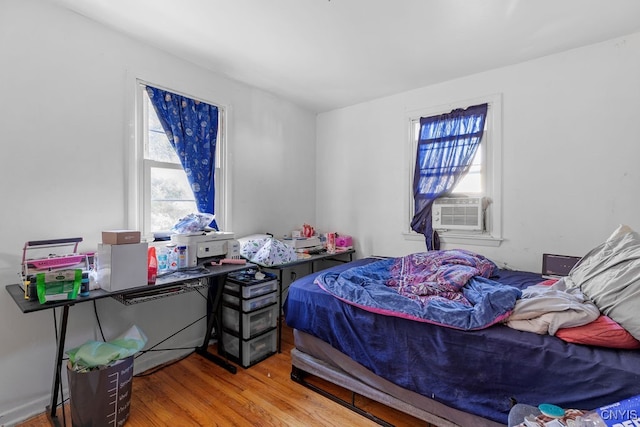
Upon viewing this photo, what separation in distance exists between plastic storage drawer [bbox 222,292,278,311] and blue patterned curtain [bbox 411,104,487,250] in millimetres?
1679

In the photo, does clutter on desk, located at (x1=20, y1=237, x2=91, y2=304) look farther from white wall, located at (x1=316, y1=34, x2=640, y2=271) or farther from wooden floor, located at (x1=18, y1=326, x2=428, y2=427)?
white wall, located at (x1=316, y1=34, x2=640, y2=271)

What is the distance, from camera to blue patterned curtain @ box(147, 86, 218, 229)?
2.53 metres

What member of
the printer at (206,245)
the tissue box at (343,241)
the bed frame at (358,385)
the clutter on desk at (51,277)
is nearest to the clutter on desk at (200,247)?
the printer at (206,245)

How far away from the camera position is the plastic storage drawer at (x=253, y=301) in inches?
95.0

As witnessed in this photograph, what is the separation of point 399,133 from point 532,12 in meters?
1.57

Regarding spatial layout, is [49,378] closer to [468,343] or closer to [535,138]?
[468,343]

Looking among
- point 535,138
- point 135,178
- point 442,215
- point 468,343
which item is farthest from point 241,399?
point 535,138

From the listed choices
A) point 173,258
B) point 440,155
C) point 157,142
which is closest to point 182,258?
point 173,258

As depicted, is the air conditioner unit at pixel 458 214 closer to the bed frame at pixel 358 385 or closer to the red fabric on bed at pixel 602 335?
the red fabric on bed at pixel 602 335

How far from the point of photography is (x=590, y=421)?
39.4 inches

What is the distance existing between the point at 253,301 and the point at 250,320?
0.16 meters

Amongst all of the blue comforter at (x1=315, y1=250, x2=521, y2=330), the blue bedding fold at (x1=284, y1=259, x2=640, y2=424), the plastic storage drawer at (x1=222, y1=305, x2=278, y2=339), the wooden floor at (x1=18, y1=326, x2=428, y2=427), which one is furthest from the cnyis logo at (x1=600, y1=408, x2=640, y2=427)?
the plastic storage drawer at (x1=222, y1=305, x2=278, y2=339)

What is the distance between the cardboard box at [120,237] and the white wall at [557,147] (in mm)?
2556

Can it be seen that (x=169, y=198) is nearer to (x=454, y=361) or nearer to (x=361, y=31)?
(x=361, y=31)
